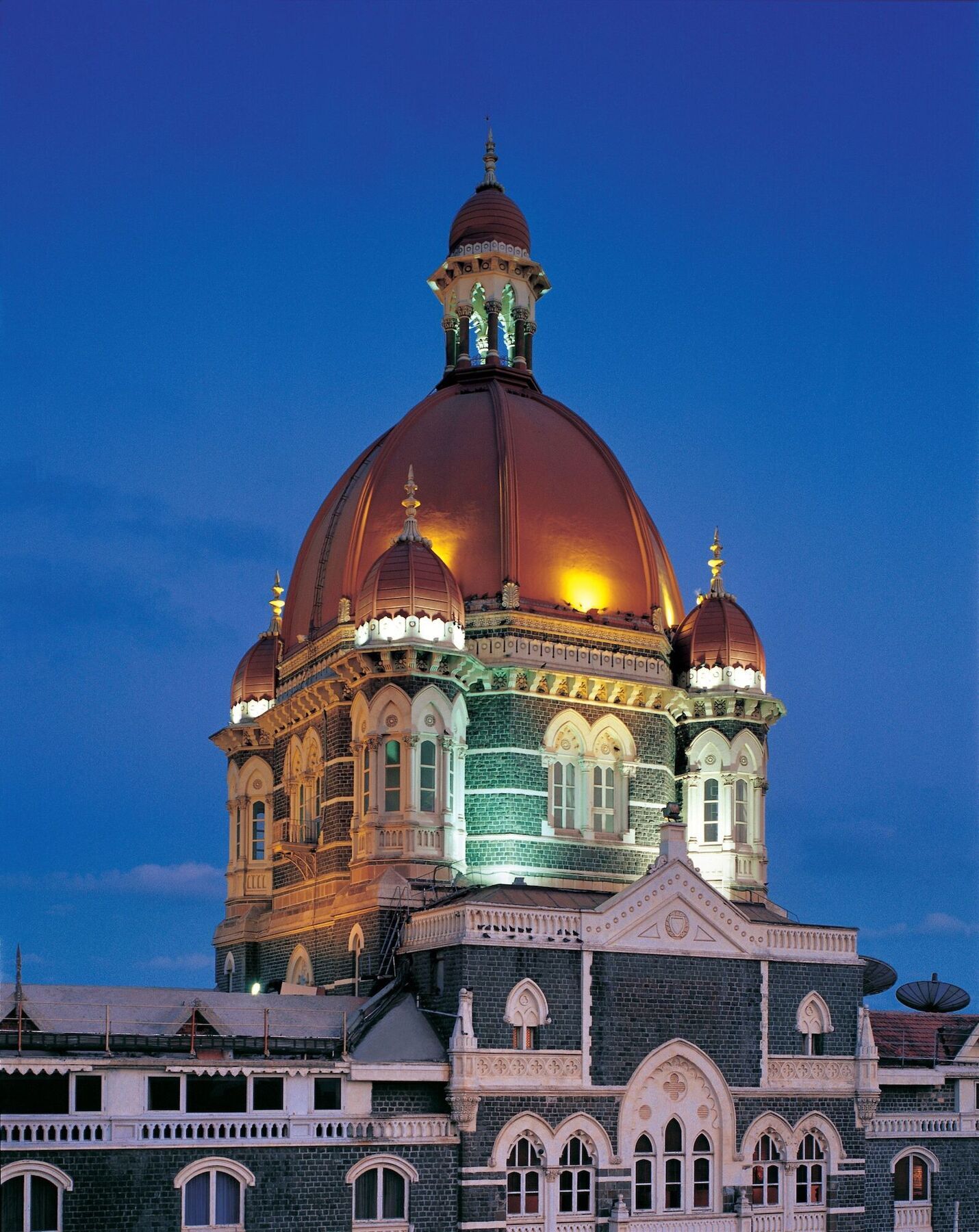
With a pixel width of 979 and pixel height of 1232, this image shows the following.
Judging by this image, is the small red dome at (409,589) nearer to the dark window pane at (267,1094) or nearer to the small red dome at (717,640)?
the small red dome at (717,640)

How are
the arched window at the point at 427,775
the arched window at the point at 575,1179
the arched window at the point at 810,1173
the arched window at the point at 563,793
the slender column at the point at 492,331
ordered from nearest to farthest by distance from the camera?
the arched window at the point at 575,1179, the arched window at the point at 810,1173, the arched window at the point at 427,775, the arched window at the point at 563,793, the slender column at the point at 492,331

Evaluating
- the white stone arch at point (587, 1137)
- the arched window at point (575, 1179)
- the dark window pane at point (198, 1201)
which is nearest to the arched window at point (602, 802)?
the white stone arch at point (587, 1137)

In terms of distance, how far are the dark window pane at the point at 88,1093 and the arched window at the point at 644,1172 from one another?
12.8m

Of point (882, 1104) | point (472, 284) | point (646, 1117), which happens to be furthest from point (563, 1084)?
point (472, 284)

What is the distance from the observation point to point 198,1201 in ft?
123

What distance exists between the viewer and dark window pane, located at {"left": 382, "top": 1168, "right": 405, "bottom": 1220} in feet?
129

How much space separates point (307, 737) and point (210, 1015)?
41.7ft

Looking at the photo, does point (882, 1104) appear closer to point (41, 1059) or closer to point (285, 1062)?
point (285, 1062)

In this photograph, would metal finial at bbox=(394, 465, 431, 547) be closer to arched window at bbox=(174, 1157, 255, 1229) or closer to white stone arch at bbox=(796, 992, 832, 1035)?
white stone arch at bbox=(796, 992, 832, 1035)

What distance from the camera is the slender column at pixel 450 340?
57.4m

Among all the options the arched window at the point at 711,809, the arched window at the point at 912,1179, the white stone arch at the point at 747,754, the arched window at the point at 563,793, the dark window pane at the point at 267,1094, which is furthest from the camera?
the white stone arch at the point at 747,754

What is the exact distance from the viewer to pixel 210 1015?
1602 inches

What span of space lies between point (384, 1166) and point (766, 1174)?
10221 millimetres

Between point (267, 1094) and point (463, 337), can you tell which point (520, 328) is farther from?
point (267, 1094)
